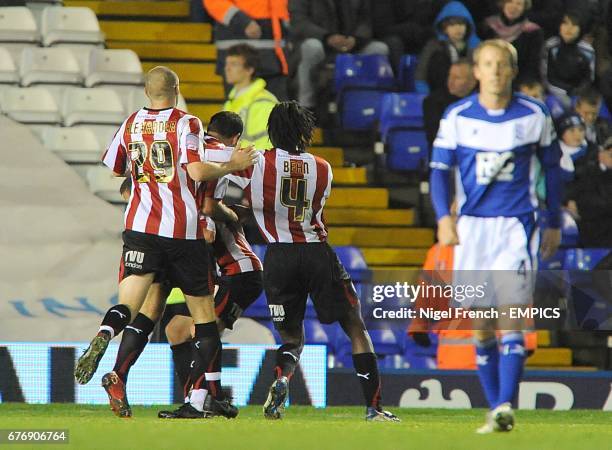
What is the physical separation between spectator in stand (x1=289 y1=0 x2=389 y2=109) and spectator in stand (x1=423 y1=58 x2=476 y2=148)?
3.23 feet

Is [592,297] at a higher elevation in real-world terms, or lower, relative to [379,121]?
lower

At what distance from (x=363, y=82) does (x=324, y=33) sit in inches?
20.0

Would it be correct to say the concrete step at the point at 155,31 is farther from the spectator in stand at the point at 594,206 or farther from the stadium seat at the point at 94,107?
the spectator in stand at the point at 594,206

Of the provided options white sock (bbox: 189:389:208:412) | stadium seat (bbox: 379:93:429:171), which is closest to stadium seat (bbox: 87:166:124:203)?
stadium seat (bbox: 379:93:429:171)

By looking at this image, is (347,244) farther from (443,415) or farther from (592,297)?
(443,415)

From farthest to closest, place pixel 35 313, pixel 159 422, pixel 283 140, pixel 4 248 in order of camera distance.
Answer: pixel 4 248
pixel 35 313
pixel 283 140
pixel 159 422

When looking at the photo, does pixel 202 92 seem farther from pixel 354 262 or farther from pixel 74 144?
pixel 354 262

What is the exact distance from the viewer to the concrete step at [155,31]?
13.6 meters

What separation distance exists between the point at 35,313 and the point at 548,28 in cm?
557

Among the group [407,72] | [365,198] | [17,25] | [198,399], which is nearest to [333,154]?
[365,198]

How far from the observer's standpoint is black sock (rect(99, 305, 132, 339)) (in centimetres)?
736

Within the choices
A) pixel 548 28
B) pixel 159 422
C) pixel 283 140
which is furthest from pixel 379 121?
pixel 159 422

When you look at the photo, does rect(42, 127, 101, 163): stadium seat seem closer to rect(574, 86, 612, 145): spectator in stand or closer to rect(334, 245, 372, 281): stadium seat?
rect(334, 245, 372, 281): stadium seat

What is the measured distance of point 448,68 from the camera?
41.2 ft
